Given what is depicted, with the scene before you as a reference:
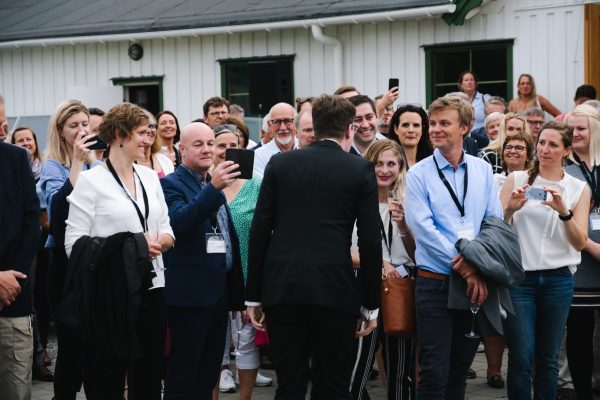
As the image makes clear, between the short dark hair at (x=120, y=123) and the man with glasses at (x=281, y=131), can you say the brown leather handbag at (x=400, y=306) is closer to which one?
the short dark hair at (x=120, y=123)

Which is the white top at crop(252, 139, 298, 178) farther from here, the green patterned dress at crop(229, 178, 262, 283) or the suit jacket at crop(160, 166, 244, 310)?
the suit jacket at crop(160, 166, 244, 310)

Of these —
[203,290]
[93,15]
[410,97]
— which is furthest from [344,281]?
[93,15]

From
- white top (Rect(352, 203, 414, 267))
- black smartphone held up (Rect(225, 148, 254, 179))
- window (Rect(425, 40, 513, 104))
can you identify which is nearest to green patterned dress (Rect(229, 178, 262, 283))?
white top (Rect(352, 203, 414, 267))

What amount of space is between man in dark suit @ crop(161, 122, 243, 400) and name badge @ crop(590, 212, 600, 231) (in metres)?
2.79

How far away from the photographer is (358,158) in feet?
19.4

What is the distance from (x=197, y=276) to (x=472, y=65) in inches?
391

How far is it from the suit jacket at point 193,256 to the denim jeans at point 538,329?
1.89 m

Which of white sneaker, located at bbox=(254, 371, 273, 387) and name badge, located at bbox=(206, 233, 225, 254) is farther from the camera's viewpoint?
white sneaker, located at bbox=(254, 371, 273, 387)

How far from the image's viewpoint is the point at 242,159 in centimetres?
642

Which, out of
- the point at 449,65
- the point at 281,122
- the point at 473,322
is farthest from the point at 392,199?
the point at 449,65

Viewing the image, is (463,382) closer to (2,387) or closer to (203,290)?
(203,290)

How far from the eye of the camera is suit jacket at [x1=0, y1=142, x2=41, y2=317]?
19.5 ft

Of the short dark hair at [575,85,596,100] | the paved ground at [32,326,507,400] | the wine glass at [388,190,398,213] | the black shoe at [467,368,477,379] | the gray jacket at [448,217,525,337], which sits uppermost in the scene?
the short dark hair at [575,85,596,100]

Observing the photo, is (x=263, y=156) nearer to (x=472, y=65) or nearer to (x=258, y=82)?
(x=472, y=65)
